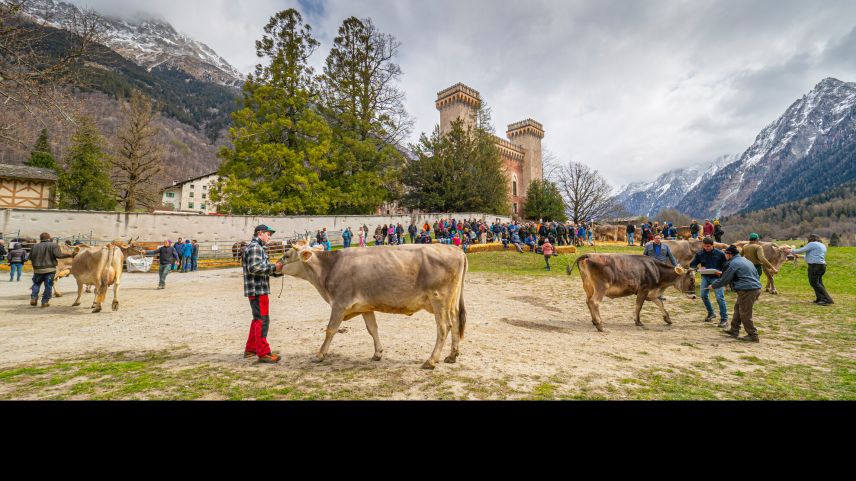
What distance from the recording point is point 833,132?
183m

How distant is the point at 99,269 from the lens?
10508 mm

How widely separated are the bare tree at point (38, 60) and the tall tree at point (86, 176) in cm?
3754

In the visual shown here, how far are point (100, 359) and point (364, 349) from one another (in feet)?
14.5

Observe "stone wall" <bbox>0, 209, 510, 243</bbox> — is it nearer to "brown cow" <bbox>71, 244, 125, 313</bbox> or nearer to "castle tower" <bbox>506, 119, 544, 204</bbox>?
"brown cow" <bbox>71, 244, 125, 313</bbox>

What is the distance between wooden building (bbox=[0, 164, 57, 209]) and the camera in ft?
112

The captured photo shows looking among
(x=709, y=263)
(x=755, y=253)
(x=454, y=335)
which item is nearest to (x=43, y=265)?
(x=454, y=335)

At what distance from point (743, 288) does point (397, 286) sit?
7.43 metres

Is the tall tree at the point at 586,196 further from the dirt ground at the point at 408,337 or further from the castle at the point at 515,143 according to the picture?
the dirt ground at the point at 408,337

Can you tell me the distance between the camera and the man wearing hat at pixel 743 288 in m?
7.66

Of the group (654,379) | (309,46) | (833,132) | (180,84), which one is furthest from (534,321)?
(833,132)

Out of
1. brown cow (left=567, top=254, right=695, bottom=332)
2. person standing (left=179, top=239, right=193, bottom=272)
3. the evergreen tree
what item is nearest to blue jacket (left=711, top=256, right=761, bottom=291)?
brown cow (left=567, top=254, right=695, bottom=332)

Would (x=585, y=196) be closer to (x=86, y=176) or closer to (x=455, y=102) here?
(x=455, y=102)

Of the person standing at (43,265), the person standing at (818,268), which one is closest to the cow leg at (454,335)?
the person standing at (818,268)

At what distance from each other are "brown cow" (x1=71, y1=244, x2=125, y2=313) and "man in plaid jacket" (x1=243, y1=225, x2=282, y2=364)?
7.25 metres
